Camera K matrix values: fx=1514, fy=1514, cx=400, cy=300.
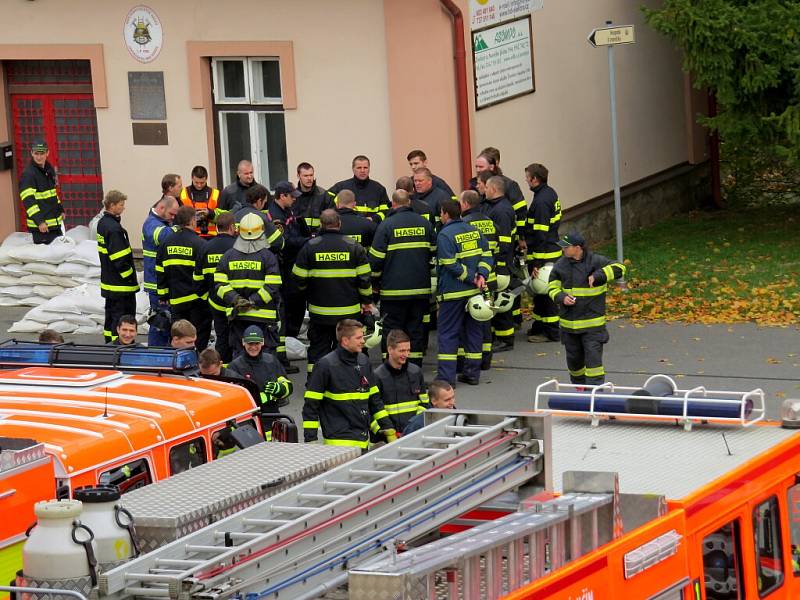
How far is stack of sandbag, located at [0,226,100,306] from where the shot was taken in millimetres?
16922

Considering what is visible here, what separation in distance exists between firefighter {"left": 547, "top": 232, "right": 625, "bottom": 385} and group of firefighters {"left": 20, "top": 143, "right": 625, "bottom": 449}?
1 cm

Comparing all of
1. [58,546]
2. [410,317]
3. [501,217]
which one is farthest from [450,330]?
[58,546]

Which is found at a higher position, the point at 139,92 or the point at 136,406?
the point at 139,92

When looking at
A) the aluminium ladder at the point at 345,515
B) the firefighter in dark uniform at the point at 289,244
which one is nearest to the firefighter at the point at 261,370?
the aluminium ladder at the point at 345,515

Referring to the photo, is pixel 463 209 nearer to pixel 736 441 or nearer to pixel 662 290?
pixel 662 290

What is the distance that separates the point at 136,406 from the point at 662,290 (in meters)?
10.1

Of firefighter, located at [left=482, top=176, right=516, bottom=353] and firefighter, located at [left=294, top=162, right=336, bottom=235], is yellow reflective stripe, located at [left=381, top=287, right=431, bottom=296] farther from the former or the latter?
firefighter, located at [left=294, top=162, right=336, bottom=235]

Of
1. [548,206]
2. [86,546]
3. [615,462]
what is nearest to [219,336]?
[548,206]

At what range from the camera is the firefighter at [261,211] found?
13398mm

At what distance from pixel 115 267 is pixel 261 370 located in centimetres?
468

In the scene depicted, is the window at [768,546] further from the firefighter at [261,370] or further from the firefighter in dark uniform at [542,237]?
the firefighter in dark uniform at [542,237]

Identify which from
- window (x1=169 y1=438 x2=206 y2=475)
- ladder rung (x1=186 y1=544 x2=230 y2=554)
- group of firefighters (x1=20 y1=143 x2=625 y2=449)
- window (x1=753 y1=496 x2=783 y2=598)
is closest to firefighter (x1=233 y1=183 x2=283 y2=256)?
group of firefighters (x1=20 y1=143 x2=625 y2=449)

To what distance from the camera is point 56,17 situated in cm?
1792

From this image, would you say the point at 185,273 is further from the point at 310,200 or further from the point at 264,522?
the point at 264,522
